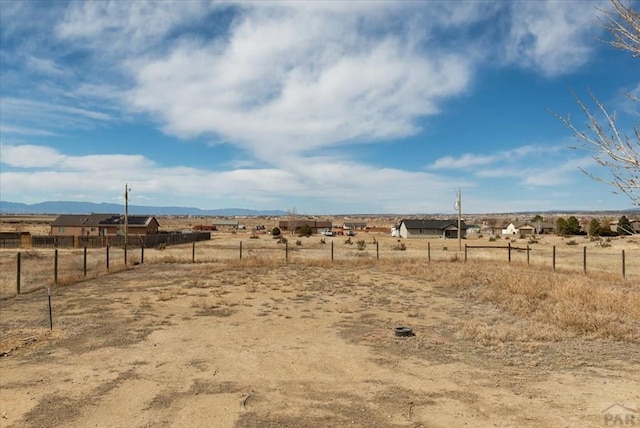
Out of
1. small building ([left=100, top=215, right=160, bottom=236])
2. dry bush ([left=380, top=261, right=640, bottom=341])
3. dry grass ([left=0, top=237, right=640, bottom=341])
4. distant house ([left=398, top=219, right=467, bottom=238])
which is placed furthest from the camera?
distant house ([left=398, top=219, right=467, bottom=238])

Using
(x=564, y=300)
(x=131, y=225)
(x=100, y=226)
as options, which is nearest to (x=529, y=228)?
(x=131, y=225)

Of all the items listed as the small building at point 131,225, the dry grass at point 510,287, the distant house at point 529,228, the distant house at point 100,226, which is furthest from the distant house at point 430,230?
the dry grass at point 510,287

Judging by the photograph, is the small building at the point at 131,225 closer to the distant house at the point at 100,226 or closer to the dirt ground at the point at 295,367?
the distant house at the point at 100,226

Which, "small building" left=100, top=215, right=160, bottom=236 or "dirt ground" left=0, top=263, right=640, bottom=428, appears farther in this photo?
"small building" left=100, top=215, right=160, bottom=236

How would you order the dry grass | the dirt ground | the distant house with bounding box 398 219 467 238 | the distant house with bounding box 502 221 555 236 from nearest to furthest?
1. the dirt ground
2. the dry grass
3. the distant house with bounding box 398 219 467 238
4. the distant house with bounding box 502 221 555 236

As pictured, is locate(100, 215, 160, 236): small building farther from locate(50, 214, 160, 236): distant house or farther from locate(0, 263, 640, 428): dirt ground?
locate(0, 263, 640, 428): dirt ground

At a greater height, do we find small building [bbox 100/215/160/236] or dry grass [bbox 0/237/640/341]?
small building [bbox 100/215/160/236]

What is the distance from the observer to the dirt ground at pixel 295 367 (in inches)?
259

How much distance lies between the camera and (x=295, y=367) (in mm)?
8922

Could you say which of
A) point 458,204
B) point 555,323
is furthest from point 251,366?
point 458,204

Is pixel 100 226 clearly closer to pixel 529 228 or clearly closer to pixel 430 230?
pixel 430 230

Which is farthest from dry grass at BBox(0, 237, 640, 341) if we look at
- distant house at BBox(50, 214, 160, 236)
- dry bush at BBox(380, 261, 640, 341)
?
distant house at BBox(50, 214, 160, 236)

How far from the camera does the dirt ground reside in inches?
259

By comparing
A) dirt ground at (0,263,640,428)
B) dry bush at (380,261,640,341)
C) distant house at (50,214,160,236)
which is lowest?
dirt ground at (0,263,640,428)
